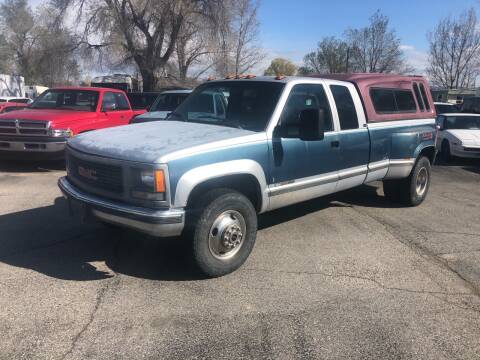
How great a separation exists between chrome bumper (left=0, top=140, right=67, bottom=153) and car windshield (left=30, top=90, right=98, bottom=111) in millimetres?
1341

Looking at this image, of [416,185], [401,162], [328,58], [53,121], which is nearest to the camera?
[401,162]

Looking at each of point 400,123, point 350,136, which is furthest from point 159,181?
point 400,123

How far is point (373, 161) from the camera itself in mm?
6219

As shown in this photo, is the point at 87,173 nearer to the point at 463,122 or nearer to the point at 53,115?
the point at 53,115

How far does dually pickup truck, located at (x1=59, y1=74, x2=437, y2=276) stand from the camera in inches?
153

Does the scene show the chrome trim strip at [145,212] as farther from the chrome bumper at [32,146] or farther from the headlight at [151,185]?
the chrome bumper at [32,146]

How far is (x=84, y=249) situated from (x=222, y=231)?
1697 mm

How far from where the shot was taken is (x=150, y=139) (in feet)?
14.1

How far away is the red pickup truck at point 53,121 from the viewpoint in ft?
29.2

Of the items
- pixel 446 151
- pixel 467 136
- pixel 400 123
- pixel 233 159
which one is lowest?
pixel 446 151

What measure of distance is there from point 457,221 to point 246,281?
152 inches

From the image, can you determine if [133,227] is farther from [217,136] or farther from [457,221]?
Answer: [457,221]

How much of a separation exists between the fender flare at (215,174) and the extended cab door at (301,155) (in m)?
0.18

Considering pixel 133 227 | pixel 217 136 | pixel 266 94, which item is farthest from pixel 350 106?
pixel 133 227
